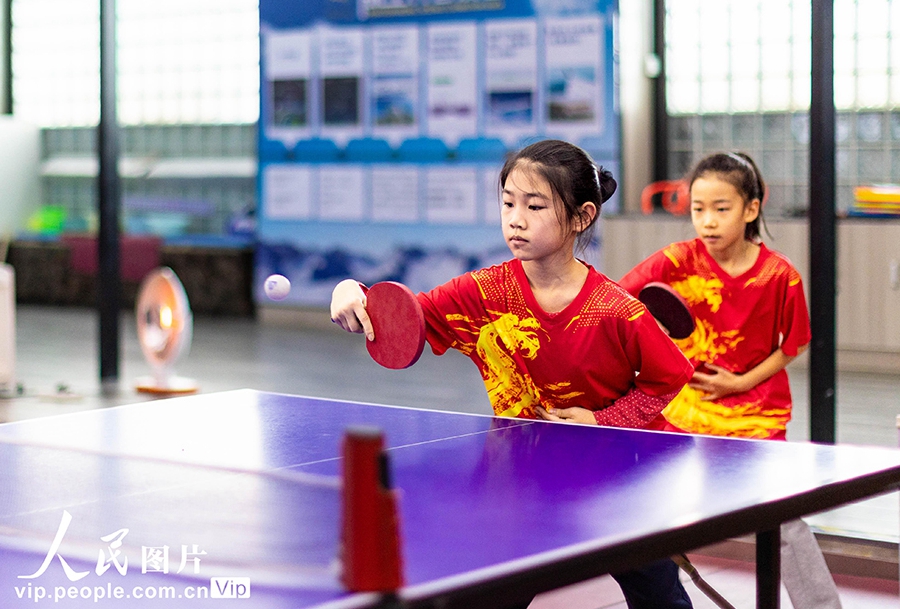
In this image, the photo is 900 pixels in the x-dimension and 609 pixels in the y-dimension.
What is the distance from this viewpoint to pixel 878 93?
769 centimetres

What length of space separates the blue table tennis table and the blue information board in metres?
6.13

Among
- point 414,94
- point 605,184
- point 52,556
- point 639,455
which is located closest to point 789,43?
point 414,94

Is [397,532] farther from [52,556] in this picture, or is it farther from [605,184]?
[605,184]

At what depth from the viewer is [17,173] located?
12250mm

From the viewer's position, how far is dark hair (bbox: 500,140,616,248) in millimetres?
2545

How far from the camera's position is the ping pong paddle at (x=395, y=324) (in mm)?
2326

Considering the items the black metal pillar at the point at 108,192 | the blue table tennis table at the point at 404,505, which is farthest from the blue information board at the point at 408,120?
the blue table tennis table at the point at 404,505

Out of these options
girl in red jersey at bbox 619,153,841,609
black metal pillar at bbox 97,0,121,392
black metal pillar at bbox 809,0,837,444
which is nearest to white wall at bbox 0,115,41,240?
black metal pillar at bbox 97,0,121,392

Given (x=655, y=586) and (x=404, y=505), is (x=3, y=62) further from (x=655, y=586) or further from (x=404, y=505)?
(x=404, y=505)

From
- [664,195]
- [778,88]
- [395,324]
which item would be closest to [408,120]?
[664,195]

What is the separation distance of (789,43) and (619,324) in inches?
237

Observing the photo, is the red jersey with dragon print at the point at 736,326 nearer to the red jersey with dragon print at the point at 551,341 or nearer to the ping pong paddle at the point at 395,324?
the red jersey with dragon print at the point at 551,341

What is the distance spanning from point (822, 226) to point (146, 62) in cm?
936

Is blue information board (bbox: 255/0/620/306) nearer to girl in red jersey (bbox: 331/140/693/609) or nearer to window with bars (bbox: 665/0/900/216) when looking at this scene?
window with bars (bbox: 665/0/900/216)
